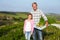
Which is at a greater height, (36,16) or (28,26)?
(36,16)

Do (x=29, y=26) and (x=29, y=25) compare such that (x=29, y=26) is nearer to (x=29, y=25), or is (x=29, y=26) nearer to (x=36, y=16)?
(x=29, y=25)

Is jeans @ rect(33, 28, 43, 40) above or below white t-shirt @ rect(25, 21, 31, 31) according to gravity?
below

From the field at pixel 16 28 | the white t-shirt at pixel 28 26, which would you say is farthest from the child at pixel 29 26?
the field at pixel 16 28

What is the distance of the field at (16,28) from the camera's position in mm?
3371

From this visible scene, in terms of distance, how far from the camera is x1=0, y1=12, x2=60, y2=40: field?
337cm

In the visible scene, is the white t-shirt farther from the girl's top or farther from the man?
the man

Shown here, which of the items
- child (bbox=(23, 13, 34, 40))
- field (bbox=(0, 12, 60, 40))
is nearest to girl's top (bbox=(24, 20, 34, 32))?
child (bbox=(23, 13, 34, 40))

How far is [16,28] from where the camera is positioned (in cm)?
347

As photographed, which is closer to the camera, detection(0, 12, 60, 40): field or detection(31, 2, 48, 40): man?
detection(31, 2, 48, 40): man

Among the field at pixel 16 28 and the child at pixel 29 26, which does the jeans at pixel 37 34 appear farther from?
the field at pixel 16 28

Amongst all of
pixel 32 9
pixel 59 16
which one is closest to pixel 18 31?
pixel 32 9

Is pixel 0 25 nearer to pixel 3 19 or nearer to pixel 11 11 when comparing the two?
pixel 3 19

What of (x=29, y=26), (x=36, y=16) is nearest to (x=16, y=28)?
(x=29, y=26)

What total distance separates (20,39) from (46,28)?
0.54 metres
